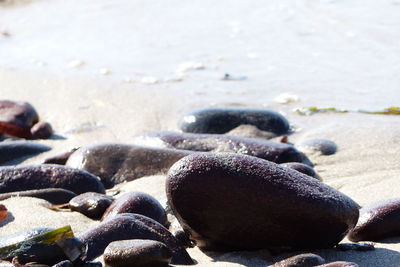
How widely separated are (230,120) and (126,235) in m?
2.26

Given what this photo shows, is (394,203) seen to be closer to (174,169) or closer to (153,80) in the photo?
(174,169)

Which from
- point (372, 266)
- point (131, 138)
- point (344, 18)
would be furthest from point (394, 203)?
point (344, 18)

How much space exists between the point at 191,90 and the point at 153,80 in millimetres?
441

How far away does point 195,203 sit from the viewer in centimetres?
255

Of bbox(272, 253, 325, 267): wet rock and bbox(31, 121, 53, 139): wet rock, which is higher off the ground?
bbox(272, 253, 325, 267): wet rock

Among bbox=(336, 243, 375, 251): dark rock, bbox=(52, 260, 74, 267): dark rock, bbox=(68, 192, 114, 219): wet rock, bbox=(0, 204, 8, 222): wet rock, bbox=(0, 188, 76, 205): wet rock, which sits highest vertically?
bbox=(52, 260, 74, 267): dark rock

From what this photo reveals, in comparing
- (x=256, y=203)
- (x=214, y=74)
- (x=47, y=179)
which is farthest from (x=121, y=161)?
(x=214, y=74)

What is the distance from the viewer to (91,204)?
3.10 meters

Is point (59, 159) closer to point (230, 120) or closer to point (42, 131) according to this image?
point (42, 131)

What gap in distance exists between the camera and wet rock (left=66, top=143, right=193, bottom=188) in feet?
12.5

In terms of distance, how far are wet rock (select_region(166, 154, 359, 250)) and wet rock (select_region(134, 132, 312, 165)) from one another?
51.1 inches

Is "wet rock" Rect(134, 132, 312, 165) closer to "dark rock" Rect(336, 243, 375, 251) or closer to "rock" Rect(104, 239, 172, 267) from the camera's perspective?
"dark rock" Rect(336, 243, 375, 251)

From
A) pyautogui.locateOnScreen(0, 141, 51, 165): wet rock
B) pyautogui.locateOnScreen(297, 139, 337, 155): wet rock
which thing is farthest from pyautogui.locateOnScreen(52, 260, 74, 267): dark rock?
pyautogui.locateOnScreen(297, 139, 337, 155): wet rock

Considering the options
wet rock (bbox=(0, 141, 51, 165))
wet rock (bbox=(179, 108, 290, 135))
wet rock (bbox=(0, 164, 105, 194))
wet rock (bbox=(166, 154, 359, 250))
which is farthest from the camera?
wet rock (bbox=(179, 108, 290, 135))
